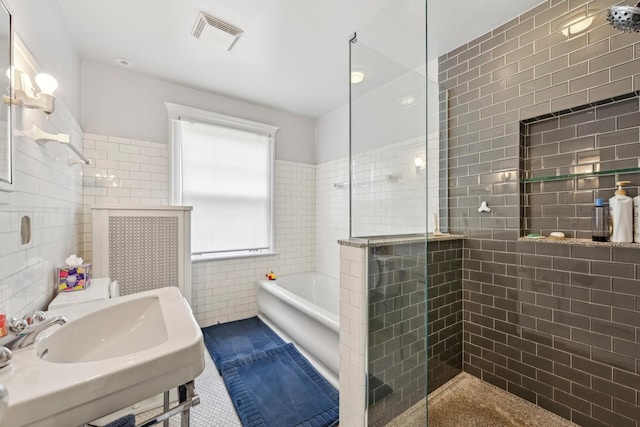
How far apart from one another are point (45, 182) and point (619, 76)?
127 inches

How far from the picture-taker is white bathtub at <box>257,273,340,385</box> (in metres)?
1.99

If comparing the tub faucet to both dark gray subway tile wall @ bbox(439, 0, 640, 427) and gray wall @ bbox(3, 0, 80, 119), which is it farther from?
dark gray subway tile wall @ bbox(439, 0, 640, 427)

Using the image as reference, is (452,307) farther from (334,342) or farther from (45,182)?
(45,182)

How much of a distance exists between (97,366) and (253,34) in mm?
2272

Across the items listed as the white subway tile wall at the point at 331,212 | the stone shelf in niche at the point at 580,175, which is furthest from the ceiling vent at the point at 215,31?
the stone shelf in niche at the point at 580,175

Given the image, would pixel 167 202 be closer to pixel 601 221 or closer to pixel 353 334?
pixel 353 334

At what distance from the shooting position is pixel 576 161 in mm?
1609

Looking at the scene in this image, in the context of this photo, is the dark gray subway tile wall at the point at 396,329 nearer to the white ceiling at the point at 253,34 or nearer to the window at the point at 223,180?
the white ceiling at the point at 253,34

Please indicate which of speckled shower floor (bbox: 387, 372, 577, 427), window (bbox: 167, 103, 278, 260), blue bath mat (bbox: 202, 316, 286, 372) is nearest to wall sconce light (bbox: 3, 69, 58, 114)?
window (bbox: 167, 103, 278, 260)

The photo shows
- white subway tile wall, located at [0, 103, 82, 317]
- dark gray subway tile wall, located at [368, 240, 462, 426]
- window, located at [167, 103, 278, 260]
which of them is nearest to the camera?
white subway tile wall, located at [0, 103, 82, 317]

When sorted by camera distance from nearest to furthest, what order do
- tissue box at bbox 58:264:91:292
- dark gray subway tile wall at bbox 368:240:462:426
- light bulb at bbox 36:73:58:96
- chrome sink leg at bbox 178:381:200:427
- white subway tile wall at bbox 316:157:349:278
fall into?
chrome sink leg at bbox 178:381:200:427 → light bulb at bbox 36:73:58:96 → dark gray subway tile wall at bbox 368:240:462:426 → tissue box at bbox 58:264:91:292 → white subway tile wall at bbox 316:157:349:278

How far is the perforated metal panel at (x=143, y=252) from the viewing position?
2182 mm

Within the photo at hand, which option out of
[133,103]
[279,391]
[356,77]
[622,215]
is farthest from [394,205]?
[133,103]

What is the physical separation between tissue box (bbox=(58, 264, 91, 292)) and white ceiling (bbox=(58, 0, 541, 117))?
1.79 meters
